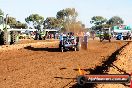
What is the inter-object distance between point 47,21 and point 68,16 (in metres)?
14.5

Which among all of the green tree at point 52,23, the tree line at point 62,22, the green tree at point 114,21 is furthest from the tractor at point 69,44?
the green tree at point 114,21

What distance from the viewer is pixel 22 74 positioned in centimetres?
1419

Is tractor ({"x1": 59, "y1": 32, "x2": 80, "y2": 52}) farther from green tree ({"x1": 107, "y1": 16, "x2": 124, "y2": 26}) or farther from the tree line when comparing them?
green tree ({"x1": 107, "y1": 16, "x2": 124, "y2": 26})

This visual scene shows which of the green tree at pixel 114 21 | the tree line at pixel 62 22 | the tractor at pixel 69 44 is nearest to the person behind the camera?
the tractor at pixel 69 44

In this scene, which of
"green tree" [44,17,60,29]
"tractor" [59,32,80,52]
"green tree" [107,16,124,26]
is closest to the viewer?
"tractor" [59,32,80,52]

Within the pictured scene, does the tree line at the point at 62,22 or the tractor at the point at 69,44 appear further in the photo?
the tree line at the point at 62,22

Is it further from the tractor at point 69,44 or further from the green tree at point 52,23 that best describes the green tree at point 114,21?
the tractor at point 69,44

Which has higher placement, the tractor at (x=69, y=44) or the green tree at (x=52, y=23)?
the green tree at (x=52, y=23)

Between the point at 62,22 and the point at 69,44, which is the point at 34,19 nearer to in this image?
the point at 62,22

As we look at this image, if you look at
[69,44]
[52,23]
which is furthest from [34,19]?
[69,44]

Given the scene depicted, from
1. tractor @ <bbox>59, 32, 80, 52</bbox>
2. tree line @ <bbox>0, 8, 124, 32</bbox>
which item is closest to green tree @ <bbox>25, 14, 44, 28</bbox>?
tree line @ <bbox>0, 8, 124, 32</bbox>

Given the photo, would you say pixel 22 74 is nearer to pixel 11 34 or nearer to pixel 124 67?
pixel 124 67

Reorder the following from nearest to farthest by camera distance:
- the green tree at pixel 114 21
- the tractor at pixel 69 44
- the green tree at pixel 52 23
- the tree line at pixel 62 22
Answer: the tractor at pixel 69 44
the tree line at pixel 62 22
the green tree at pixel 52 23
the green tree at pixel 114 21

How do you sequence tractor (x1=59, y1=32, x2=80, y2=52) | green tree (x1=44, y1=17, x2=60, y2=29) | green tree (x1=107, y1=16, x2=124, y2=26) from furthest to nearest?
green tree (x1=107, y1=16, x2=124, y2=26) < green tree (x1=44, y1=17, x2=60, y2=29) < tractor (x1=59, y1=32, x2=80, y2=52)
